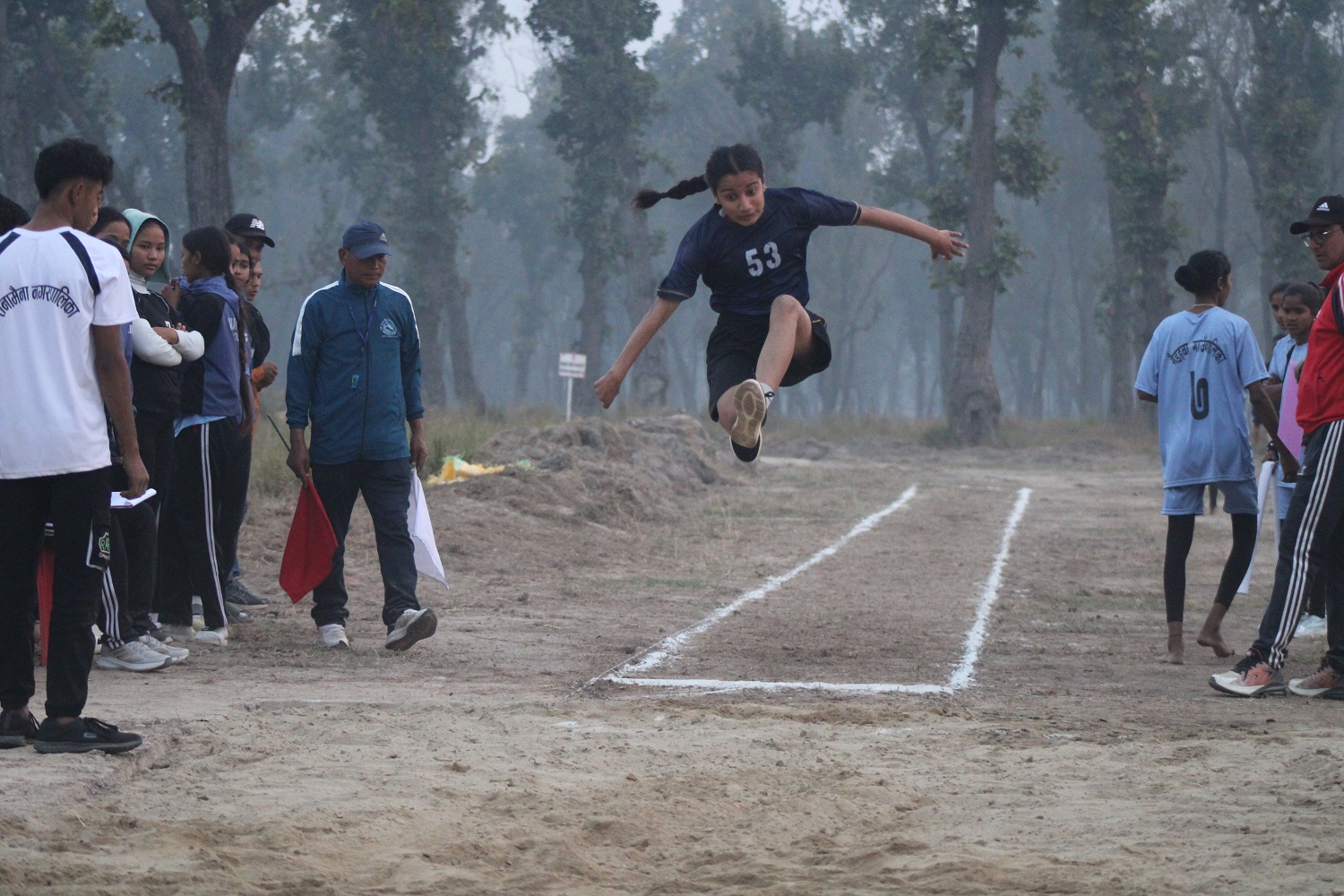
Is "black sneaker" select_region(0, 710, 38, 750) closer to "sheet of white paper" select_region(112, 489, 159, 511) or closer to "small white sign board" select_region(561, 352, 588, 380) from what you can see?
"sheet of white paper" select_region(112, 489, 159, 511)

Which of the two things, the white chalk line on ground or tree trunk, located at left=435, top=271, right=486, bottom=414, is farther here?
tree trunk, located at left=435, top=271, right=486, bottom=414

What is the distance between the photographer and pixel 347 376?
25.5ft

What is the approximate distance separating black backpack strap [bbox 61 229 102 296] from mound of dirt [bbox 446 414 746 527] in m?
9.67

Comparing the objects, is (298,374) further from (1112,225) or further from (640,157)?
(1112,225)

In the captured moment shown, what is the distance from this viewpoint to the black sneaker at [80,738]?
509cm

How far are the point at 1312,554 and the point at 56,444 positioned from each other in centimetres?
525

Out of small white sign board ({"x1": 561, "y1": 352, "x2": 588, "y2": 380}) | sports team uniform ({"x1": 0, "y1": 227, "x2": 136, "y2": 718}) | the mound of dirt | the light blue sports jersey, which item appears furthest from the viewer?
small white sign board ({"x1": 561, "y1": 352, "x2": 588, "y2": 380})

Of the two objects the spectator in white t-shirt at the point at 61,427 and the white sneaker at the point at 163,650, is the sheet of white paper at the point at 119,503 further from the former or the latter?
Result: the spectator in white t-shirt at the point at 61,427

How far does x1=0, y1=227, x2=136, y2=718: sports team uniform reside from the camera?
5.00 metres

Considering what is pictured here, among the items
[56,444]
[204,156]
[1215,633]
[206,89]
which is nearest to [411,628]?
[56,444]

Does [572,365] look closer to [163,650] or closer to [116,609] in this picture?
[163,650]

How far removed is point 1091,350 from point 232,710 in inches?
2356

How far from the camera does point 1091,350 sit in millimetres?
62375

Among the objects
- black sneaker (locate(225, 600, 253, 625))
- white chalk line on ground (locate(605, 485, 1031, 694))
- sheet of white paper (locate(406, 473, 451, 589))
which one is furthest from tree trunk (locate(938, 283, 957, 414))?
sheet of white paper (locate(406, 473, 451, 589))
